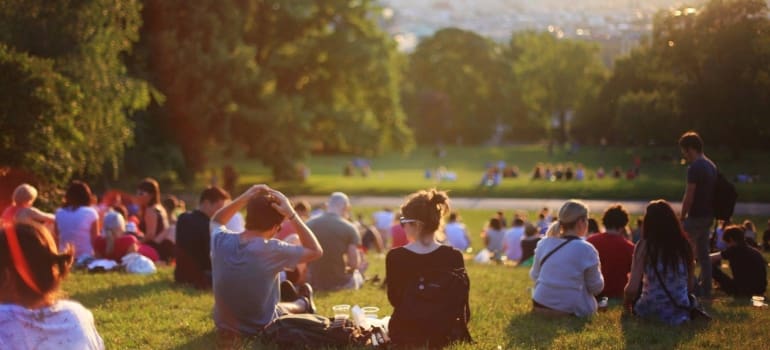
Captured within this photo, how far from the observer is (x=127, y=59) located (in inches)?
1113

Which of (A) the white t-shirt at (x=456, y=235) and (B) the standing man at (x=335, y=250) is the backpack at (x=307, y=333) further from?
(A) the white t-shirt at (x=456, y=235)

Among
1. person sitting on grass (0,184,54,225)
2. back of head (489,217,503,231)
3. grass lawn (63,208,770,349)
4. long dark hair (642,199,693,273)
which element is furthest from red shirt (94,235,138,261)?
back of head (489,217,503,231)

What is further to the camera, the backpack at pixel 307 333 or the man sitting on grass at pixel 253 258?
the backpack at pixel 307 333

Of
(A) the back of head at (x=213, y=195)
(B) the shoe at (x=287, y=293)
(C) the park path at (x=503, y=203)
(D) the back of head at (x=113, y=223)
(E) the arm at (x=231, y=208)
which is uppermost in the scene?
(E) the arm at (x=231, y=208)

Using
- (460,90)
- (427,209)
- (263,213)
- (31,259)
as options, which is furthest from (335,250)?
(460,90)

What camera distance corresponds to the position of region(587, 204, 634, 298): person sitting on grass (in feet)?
31.0

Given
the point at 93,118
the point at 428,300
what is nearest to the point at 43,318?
the point at 428,300

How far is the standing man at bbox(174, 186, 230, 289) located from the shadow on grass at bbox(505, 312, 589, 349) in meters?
4.06

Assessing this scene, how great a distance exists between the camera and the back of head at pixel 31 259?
3.64 m

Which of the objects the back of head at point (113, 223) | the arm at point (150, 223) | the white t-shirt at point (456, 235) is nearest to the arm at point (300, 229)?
the back of head at point (113, 223)

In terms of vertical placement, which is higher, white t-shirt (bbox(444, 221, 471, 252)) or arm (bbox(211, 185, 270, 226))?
arm (bbox(211, 185, 270, 226))

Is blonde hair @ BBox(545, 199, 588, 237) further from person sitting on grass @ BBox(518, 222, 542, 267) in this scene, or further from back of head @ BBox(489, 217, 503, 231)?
back of head @ BBox(489, 217, 503, 231)

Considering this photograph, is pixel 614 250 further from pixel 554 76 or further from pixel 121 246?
A: pixel 554 76

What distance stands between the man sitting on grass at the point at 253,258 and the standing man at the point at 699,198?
4924 mm
